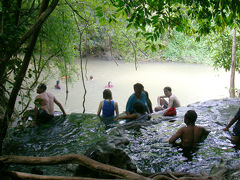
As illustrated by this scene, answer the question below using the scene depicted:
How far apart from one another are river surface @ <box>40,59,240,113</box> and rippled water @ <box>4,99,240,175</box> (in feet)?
23.9

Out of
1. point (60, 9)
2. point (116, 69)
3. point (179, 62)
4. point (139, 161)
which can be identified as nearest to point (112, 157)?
point (139, 161)

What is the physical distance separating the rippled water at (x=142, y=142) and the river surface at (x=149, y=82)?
7287 millimetres

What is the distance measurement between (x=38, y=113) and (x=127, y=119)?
8.33 ft

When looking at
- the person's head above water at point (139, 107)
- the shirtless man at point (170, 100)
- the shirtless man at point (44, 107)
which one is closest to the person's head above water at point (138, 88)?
the person's head above water at point (139, 107)

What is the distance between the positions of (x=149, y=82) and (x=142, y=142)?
1594 centimetres

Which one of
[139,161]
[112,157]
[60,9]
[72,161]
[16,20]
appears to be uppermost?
[60,9]

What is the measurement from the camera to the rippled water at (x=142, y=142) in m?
4.43

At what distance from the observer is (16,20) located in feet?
10.7

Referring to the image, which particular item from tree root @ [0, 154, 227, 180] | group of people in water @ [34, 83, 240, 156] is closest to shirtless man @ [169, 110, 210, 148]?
group of people in water @ [34, 83, 240, 156]

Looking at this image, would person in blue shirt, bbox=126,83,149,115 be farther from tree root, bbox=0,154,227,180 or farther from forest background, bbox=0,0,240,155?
tree root, bbox=0,154,227,180

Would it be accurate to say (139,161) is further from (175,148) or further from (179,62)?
(179,62)

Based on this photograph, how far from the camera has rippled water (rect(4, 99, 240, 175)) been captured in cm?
443

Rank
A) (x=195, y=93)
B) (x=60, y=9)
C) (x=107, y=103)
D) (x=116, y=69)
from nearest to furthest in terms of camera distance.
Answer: (x=60, y=9) → (x=107, y=103) → (x=195, y=93) → (x=116, y=69)

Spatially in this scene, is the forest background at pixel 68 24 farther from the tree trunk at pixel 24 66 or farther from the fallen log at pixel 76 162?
the fallen log at pixel 76 162
